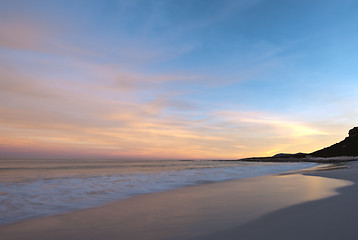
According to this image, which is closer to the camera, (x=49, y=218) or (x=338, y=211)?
(x=338, y=211)

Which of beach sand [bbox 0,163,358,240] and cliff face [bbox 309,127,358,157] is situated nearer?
beach sand [bbox 0,163,358,240]

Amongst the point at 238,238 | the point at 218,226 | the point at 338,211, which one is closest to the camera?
the point at 238,238

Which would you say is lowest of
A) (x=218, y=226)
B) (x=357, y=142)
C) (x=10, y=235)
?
(x=10, y=235)

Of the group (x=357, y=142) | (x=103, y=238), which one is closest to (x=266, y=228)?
(x=103, y=238)

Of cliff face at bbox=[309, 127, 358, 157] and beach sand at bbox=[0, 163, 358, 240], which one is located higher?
cliff face at bbox=[309, 127, 358, 157]

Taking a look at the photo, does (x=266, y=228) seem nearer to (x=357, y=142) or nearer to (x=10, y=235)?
(x=10, y=235)

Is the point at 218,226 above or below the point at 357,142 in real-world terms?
below

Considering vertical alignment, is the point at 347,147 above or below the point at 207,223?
above

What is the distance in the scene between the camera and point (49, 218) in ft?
19.2

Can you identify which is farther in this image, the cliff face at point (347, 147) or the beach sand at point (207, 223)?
the cliff face at point (347, 147)

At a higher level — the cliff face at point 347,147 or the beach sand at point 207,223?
the cliff face at point 347,147

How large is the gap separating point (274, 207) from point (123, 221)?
398 cm

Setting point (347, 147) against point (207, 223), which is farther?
point (347, 147)

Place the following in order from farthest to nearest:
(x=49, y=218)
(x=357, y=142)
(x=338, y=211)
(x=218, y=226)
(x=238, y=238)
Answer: (x=357, y=142)
(x=49, y=218)
(x=338, y=211)
(x=218, y=226)
(x=238, y=238)
